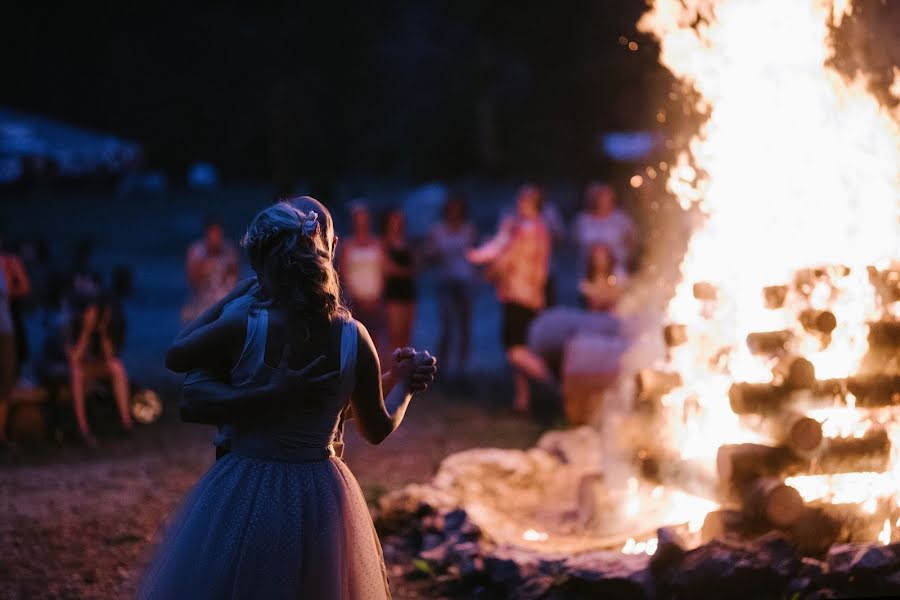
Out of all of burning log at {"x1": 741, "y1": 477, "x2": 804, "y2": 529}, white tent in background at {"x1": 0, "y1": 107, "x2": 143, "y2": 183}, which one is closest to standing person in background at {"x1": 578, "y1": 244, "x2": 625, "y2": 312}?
burning log at {"x1": 741, "y1": 477, "x2": 804, "y2": 529}

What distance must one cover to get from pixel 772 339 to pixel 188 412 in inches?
151

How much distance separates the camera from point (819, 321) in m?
6.35

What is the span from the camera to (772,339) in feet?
21.0

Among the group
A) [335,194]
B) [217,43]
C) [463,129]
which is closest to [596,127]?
[463,129]

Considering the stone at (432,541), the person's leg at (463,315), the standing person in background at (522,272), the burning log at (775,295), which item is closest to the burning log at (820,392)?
the burning log at (775,295)

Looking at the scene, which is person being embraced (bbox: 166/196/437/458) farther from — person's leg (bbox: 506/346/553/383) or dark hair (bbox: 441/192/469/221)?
dark hair (bbox: 441/192/469/221)

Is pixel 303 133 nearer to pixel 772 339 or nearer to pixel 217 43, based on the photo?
pixel 217 43

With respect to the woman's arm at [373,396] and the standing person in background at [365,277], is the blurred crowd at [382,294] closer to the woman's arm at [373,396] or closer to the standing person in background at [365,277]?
the standing person in background at [365,277]

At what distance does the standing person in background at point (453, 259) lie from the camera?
12625 millimetres

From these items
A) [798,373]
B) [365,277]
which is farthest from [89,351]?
[798,373]

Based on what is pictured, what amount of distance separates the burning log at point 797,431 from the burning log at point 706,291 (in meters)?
1.00

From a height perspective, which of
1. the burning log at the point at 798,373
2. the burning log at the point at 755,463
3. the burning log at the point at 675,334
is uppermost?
the burning log at the point at 675,334

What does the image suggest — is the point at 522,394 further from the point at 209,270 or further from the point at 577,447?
the point at 209,270

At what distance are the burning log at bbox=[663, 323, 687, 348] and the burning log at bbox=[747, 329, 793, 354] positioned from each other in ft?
2.67
